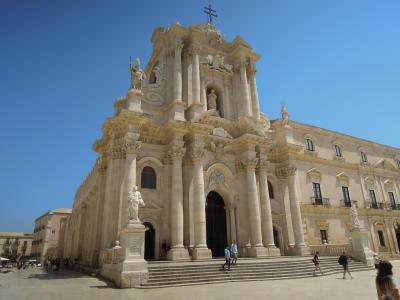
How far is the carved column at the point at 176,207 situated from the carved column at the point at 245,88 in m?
7.78

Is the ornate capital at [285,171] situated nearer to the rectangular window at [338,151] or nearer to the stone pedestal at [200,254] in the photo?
the rectangular window at [338,151]

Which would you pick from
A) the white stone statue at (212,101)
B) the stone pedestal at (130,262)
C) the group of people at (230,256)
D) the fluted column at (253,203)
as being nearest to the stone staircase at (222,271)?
the group of people at (230,256)

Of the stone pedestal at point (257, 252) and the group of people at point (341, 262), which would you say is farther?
the stone pedestal at point (257, 252)

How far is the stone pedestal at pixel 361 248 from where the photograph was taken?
20294mm

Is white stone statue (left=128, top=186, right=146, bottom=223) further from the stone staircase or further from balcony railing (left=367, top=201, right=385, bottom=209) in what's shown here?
balcony railing (left=367, top=201, right=385, bottom=209)

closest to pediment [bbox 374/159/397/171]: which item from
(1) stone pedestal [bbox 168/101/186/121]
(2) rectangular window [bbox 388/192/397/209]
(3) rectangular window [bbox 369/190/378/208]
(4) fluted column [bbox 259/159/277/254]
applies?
(2) rectangular window [bbox 388/192/397/209]

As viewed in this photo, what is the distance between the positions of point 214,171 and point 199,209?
3.95 metres

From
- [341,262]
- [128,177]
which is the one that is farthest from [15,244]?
[341,262]

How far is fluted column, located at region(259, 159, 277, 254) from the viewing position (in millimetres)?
21734

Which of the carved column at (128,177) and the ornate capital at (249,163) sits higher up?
the ornate capital at (249,163)

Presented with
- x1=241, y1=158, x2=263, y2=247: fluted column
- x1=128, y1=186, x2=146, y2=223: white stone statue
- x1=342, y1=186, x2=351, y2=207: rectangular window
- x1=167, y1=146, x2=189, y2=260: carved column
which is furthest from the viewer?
x1=342, y1=186, x2=351, y2=207: rectangular window

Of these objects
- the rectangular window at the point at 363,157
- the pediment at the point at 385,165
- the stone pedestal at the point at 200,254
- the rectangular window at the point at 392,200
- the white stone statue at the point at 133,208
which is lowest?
the stone pedestal at the point at 200,254

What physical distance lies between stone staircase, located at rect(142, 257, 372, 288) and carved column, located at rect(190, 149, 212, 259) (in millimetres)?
2813

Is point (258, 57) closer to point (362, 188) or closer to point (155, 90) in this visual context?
point (155, 90)
